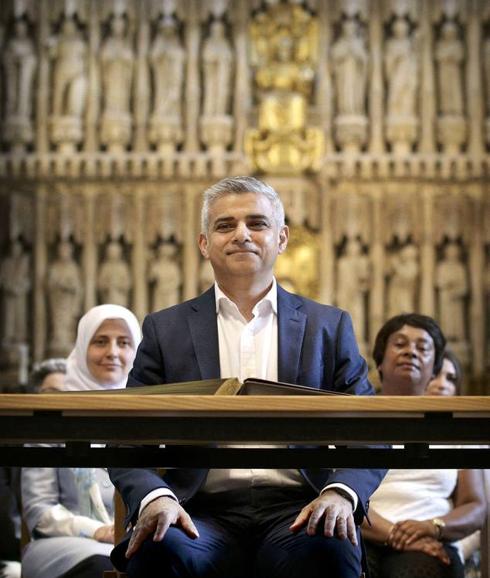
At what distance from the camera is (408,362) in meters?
4.38

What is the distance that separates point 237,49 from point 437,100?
5.54ft

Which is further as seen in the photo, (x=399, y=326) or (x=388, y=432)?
(x=399, y=326)

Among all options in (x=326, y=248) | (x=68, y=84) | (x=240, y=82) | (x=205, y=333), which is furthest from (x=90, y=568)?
(x=68, y=84)

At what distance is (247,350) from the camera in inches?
123

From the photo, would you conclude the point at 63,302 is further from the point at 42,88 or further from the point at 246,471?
the point at 246,471

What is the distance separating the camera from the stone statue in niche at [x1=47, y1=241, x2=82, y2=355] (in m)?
9.73

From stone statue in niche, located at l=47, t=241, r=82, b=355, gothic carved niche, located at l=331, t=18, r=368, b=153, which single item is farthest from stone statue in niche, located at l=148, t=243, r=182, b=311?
gothic carved niche, located at l=331, t=18, r=368, b=153

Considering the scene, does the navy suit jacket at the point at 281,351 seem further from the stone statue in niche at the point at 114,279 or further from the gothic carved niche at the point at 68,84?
the gothic carved niche at the point at 68,84

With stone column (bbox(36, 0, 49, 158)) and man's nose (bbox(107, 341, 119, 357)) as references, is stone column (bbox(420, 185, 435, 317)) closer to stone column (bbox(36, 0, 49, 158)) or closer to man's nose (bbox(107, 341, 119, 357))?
stone column (bbox(36, 0, 49, 158))

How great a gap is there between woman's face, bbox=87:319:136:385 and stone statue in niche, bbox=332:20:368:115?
19.1 feet

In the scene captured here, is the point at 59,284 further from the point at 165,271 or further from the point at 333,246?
the point at 333,246

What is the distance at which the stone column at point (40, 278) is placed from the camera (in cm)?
981

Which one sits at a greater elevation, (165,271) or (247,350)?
(165,271)

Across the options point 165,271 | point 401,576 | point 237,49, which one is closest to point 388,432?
point 401,576
